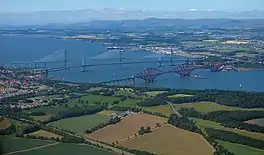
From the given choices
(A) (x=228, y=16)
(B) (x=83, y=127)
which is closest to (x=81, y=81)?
(B) (x=83, y=127)

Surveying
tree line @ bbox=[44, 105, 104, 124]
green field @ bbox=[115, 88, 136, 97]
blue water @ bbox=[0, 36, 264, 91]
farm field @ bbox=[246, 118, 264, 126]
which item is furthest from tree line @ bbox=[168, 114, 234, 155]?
blue water @ bbox=[0, 36, 264, 91]

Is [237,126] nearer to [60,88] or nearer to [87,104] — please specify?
[87,104]

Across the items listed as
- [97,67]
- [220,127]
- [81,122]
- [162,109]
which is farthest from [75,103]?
[97,67]

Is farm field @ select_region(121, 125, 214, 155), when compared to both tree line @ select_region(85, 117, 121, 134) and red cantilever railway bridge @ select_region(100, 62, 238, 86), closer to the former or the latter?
tree line @ select_region(85, 117, 121, 134)

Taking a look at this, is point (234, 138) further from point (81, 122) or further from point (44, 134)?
point (44, 134)

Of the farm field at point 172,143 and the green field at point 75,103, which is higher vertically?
the farm field at point 172,143

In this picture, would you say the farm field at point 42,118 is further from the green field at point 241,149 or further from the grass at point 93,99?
the green field at point 241,149

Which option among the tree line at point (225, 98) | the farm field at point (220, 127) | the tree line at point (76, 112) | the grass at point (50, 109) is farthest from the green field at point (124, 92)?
the farm field at point (220, 127)
